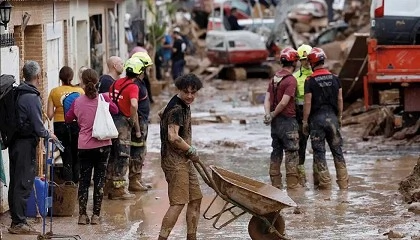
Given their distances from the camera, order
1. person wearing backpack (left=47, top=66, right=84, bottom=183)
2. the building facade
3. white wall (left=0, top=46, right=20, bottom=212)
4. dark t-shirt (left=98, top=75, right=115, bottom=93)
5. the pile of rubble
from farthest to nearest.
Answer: the pile of rubble → dark t-shirt (left=98, top=75, right=115, bottom=93) → person wearing backpack (left=47, top=66, right=84, bottom=183) → the building facade → white wall (left=0, top=46, right=20, bottom=212)

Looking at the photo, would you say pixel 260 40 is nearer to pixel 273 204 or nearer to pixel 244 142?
pixel 244 142

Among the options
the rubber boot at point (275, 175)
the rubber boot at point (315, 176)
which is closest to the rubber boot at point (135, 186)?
the rubber boot at point (275, 175)

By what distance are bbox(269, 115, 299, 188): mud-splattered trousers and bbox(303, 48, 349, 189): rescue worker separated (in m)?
0.24

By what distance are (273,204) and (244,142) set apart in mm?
10851

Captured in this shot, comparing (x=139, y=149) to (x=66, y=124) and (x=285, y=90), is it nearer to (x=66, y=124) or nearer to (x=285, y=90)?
(x=66, y=124)

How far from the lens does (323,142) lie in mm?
16344

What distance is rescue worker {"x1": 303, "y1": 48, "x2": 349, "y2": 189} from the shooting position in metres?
16.0

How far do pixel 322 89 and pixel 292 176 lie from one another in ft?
4.07

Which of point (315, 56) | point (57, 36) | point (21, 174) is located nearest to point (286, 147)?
point (315, 56)

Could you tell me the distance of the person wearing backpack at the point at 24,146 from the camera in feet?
42.0

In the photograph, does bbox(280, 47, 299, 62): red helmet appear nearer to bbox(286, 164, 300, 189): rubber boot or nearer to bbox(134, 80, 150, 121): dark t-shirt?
bbox(286, 164, 300, 189): rubber boot

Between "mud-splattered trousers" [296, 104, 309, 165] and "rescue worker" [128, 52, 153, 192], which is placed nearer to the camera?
"rescue worker" [128, 52, 153, 192]

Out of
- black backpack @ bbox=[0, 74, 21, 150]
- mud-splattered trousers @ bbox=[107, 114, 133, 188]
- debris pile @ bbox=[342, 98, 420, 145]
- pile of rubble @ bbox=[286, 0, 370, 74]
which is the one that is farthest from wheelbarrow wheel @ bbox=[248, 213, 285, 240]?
pile of rubble @ bbox=[286, 0, 370, 74]

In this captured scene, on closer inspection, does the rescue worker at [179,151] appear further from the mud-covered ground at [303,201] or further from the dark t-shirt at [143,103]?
the dark t-shirt at [143,103]
